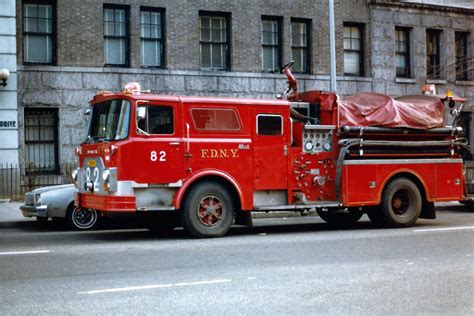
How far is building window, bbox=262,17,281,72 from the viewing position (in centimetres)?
2534

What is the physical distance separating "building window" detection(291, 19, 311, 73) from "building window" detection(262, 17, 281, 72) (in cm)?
59

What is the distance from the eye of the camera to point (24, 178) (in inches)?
841

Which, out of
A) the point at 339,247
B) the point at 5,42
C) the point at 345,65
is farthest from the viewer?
the point at 345,65

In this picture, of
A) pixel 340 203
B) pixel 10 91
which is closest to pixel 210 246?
pixel 340 203

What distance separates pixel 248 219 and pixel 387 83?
1586 centimetres

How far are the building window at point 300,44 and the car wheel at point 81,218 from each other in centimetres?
1279

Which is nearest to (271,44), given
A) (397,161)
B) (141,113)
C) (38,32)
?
(38,32)

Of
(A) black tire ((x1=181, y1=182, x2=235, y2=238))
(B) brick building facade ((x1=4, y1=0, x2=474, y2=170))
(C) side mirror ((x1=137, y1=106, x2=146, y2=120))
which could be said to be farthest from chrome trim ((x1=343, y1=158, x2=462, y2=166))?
(B) brick building facade ((x1=4, y1=0, x2=474, y2=170))

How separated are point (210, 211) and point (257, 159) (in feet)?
4.52

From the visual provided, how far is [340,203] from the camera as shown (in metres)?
14.1

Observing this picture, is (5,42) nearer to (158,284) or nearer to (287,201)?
(287,201)

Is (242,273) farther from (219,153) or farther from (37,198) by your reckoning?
(37,198)

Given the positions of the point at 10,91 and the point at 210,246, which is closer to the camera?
the point at 210,246

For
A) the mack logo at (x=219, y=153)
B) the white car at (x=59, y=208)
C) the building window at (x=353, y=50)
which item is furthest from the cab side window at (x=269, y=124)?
the building window at (x=353, y=50)
